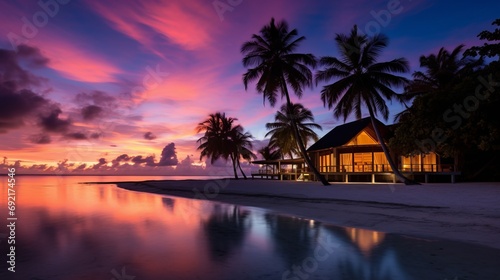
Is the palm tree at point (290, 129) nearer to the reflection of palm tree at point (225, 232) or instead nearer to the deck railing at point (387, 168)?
the deck railing at point (387, 168)

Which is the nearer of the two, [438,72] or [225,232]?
[225,232]

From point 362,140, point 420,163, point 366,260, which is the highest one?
point 362,140

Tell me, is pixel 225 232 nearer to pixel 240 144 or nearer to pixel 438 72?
pixel 438 72

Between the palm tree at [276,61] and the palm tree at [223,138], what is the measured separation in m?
26.5

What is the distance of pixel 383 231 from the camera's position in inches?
381

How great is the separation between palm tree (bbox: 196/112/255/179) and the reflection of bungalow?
56.8 feet

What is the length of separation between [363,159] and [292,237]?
27.9m

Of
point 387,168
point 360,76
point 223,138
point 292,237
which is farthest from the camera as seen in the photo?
point 223,138

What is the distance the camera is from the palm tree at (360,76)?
23.1 m

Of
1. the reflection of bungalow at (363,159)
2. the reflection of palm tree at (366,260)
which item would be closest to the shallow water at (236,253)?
the reflection of palm tree at (366,260)

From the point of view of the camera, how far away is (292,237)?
8984 mm

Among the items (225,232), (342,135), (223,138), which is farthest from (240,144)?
(225,232)

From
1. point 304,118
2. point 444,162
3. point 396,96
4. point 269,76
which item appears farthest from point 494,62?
point 304,118

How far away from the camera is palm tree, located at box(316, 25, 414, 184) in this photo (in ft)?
75.9
